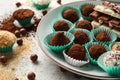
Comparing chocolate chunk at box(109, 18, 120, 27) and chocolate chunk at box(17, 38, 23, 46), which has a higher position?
chocolate chunk at box(109, 18, 120, 27)

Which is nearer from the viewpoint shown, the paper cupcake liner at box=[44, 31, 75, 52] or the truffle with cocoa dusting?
→ the paper cupcake liner at box=[44, 31, 75, 52]

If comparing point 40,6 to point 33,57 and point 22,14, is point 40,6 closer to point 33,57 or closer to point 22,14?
point 22,14

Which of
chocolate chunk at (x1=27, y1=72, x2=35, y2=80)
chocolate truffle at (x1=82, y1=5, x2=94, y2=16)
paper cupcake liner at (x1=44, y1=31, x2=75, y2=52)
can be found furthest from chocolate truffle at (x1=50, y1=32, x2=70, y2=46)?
chocolate truffle at (x1=82, y1=5, x2=94, y2=16)

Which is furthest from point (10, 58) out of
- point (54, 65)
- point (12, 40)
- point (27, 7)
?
point (27, 7)

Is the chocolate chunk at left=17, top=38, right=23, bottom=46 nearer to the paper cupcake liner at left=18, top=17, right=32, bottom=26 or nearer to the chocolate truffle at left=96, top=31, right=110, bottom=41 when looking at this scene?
the paper cupcake liner at left=18, top=17, right=32, bottom=26

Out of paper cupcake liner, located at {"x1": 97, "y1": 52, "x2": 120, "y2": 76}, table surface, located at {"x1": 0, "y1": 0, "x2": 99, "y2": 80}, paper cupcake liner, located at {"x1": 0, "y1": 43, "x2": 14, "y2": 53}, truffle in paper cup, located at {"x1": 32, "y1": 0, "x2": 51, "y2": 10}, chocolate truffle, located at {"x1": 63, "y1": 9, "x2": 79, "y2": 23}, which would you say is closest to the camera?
paper cupcake liner, located at {"x1": 97, "y1": 52, "x2": 120, "y2": 76}
